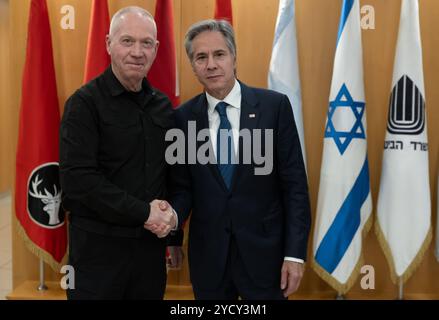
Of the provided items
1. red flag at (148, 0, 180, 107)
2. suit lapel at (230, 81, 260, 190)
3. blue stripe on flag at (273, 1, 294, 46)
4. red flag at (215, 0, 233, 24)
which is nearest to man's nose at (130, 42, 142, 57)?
suit lapel at (230, 81, 260, 190)

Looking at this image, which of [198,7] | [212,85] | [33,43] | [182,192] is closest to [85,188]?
[182,192]

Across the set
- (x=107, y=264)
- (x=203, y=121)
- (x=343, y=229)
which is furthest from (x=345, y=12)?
(x=107, y=264)

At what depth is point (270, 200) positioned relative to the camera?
1.83 metres

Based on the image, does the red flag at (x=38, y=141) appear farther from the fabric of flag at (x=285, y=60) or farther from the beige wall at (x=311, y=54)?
the fabric of flag at (x=285, y=60)

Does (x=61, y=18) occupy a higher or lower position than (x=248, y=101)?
higher

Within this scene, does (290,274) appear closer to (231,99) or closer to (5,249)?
(231,99)

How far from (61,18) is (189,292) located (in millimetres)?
2012

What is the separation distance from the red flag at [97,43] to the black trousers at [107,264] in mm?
1304

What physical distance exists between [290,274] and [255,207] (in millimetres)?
284

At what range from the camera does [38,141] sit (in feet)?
9.75

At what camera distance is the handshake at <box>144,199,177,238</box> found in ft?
5.81

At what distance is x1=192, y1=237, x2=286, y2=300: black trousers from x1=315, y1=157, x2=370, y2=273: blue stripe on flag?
1.14m

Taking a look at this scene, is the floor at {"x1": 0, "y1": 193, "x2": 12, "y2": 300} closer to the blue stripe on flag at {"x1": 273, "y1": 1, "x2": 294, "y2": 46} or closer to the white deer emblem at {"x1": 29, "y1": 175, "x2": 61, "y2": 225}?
the white deer emblem at {"x1": 29, "y1": 175, "x2": 61, "y2": 225}
